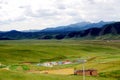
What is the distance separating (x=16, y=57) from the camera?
170 metres

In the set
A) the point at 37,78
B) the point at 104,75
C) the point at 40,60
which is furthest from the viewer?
the point at 40,60

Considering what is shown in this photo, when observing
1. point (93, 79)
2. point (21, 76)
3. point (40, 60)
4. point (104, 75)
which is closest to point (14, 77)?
point (21, 76)

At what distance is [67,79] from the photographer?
61312 millimetres

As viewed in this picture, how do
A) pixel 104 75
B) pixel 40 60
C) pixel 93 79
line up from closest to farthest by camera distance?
pixel 93 79 → pixel 104 75 → pixel 40 60

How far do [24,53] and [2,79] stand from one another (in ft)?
435

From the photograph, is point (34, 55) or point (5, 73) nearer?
point (5, 73)

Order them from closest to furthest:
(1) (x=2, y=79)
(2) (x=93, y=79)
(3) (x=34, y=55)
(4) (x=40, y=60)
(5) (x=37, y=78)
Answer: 1. (1) (x=2, y=79)
2. (5) (x=37, y=78)
3. (2) (x=93, y=79)
4. (4) (x=40, y=60)
5. (3) (x=34, y=55)

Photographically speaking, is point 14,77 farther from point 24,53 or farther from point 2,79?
point 24,53

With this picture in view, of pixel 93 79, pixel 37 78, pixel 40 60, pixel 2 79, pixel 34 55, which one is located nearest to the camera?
pixel 2 79

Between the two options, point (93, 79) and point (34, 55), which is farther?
point (34, 55)

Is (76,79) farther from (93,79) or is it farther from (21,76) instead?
(21,76)

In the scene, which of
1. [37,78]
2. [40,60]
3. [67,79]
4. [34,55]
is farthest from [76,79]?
[34,55]

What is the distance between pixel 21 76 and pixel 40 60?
108 m

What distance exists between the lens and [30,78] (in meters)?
58.5
